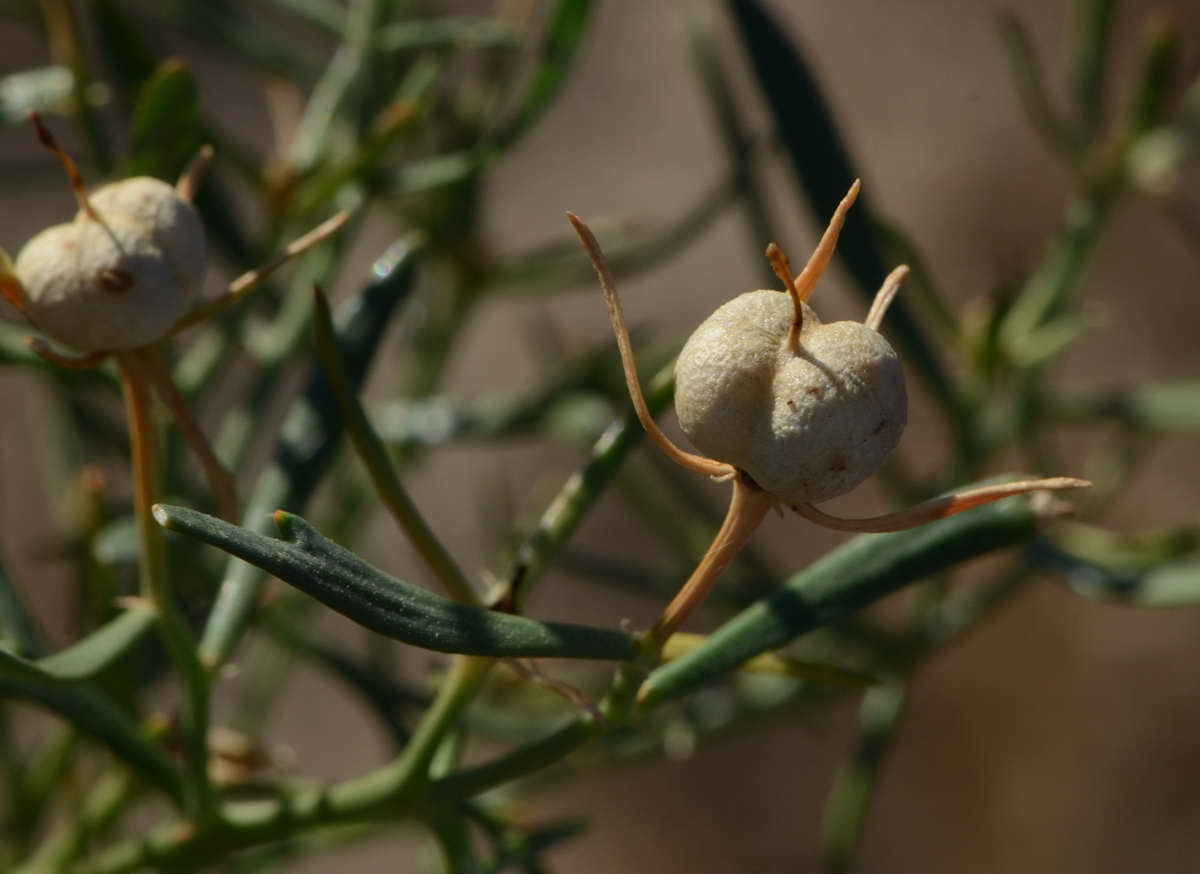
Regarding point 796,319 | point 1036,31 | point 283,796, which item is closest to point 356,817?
point 283,796

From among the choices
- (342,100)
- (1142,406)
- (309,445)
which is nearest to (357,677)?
(309,445)

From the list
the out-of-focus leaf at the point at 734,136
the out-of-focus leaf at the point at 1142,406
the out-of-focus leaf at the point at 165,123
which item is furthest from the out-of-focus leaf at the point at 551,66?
the out-of-focus leaf at the point at 1142,406

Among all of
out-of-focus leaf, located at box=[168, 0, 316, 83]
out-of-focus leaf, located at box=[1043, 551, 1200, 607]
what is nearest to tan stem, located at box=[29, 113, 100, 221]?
out-of-focus leaf, located at box=[168, 0, 316, 83]

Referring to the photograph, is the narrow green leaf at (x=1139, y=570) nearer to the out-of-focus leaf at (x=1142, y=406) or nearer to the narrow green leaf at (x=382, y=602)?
the out-of-focus leaf at (x=1142, y=406)

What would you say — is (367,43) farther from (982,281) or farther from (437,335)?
(982,281)

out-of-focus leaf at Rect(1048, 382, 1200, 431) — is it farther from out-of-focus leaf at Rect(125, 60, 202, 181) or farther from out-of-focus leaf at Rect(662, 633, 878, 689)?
out-of-focus leaf at Rect(125, 60, 202, 181)

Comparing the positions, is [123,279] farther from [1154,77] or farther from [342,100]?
[1154,77]
